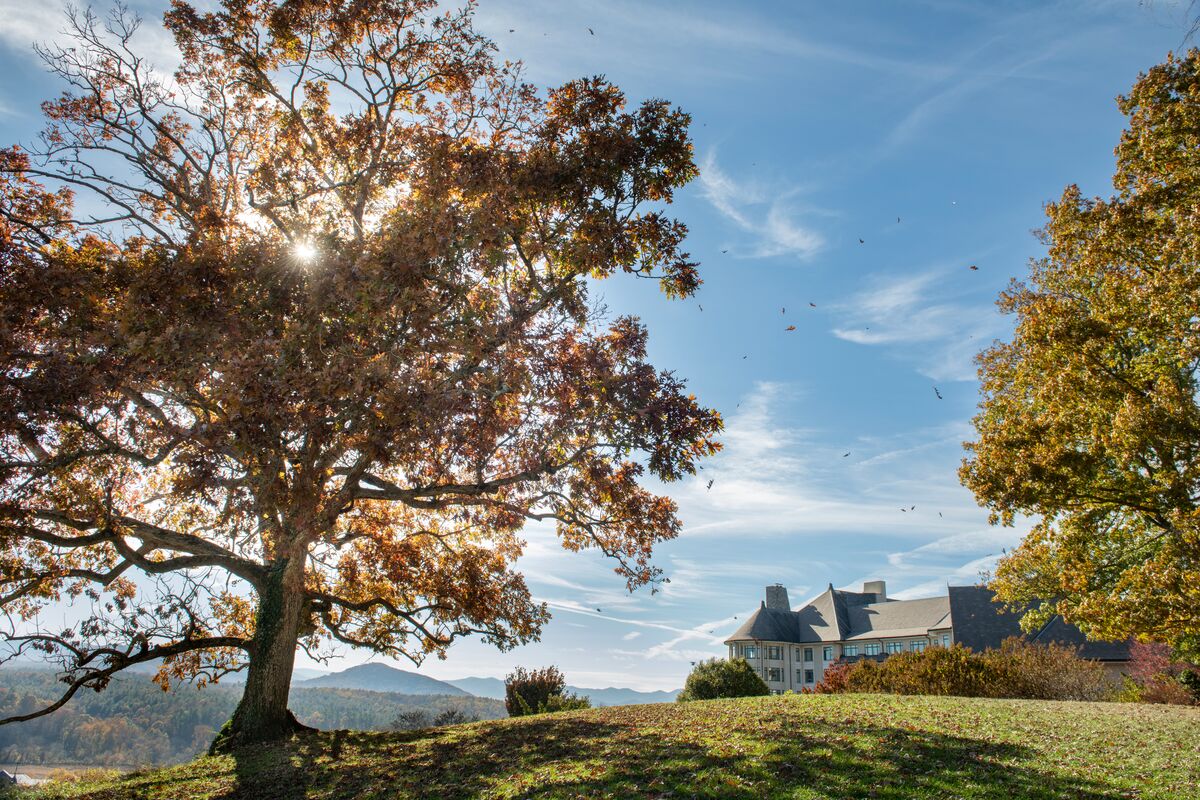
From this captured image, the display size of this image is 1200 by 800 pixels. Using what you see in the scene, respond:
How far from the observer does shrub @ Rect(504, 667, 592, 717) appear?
23391mm

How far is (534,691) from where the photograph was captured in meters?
24.2

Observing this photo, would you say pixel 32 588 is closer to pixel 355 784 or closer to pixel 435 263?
pixel 355 784

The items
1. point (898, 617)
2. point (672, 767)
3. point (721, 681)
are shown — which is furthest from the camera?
point (898, 617)

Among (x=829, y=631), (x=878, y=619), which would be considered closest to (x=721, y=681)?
(x=829, y=631)

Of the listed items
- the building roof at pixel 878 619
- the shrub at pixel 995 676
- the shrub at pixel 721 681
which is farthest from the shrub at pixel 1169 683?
the building roof at pixel 878 619

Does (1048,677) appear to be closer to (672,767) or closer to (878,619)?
(672,767)

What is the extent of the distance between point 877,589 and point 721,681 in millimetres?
52833

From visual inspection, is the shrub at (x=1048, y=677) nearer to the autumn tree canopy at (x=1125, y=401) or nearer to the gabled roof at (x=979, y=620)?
the autumn tree canopy at (x=1125, y=401)

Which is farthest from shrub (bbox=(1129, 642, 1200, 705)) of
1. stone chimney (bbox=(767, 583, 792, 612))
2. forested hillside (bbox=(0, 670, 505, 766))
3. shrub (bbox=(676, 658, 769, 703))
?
forested hillside (bbox=(0, 670, 505, 766))

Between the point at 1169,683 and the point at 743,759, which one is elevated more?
the point at 743,759

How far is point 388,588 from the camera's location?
1978 centimetres

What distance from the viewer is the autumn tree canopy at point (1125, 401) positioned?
15164 millimetres

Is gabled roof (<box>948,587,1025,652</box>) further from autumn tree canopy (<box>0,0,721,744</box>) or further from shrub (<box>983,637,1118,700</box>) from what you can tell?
autumn tree canopy (<box>0,0,721,744</box>)

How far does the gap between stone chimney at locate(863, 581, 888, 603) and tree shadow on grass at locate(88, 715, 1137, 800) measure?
67.1 meters
